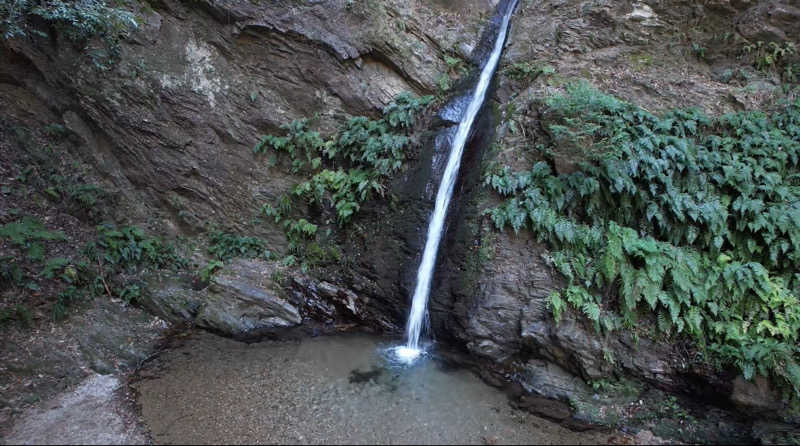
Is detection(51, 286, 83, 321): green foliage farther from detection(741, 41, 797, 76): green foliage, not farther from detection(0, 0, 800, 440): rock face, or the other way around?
detection(741, 41, 797, 76): green foliage

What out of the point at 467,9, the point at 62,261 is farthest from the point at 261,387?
the point at 467,9

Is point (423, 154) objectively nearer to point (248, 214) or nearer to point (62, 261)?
point (248, 214)

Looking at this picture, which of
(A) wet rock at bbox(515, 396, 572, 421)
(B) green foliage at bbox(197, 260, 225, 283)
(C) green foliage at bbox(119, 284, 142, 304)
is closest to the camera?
(A) wet rock at bbox(515, 396, 572, 421)

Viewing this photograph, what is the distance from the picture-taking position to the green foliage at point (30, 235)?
639 cm

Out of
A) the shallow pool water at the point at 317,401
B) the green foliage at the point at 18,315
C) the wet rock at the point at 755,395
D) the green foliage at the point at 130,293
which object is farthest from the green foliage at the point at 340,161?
the wet rock at the point at 755,395

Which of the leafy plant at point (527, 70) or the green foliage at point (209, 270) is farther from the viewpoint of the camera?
the leafy plant at point (527, 70)

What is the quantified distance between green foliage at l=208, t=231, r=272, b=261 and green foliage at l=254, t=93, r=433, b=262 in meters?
0.55

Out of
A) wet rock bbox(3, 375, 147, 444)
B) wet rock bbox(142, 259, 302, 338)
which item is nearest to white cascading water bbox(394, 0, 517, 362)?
wet rock bbox(142, 259, 302, 338)

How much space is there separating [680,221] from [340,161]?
5.98 metres

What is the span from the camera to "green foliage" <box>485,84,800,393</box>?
18.0 ft

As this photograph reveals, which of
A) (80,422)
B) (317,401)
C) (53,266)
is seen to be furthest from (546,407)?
(53,266)

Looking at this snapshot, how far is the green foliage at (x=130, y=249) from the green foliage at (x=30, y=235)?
56 cm

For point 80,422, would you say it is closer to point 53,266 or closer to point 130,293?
point 130,293

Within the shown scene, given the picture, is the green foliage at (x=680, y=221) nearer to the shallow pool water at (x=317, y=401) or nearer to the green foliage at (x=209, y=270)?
the shallow pool water at (x=317, y=401)
